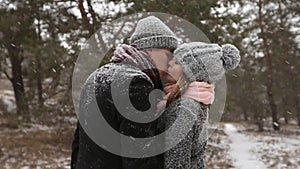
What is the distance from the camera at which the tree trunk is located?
511 inches

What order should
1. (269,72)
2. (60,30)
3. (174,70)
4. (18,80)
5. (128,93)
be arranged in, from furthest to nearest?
1. (269,72)
2. (18,80)
3. (60,30)
4. (174,70)
5. (128,93)

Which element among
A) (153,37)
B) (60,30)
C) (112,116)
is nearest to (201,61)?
(153,37)

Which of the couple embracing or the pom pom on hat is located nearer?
the couple embracing

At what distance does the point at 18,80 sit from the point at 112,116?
53.9 feet

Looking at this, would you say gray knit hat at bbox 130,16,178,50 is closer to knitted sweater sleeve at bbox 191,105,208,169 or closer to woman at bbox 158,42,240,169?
woman at bbox 158,42,240,169

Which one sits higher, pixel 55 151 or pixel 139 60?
pixel 139 60

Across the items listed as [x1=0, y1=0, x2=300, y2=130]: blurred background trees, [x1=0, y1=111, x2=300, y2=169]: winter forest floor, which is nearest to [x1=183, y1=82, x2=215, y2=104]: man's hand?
[x1=0, y1=0, x2=300, y2=130]: blurred background trees

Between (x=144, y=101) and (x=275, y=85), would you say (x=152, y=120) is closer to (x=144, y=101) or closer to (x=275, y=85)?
(x=144, y=101)

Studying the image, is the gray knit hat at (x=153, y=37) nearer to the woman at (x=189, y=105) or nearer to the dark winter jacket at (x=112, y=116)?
the woman at (x=189, y=105)

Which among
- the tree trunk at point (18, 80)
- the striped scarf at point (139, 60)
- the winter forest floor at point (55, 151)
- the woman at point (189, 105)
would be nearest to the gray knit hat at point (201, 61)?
the woman at point (189, 105)

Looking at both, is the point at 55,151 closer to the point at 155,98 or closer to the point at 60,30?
the point at 60,30

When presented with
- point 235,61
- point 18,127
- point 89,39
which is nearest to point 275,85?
point 18,127

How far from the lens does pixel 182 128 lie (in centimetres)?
201

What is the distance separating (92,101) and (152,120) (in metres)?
0.28
